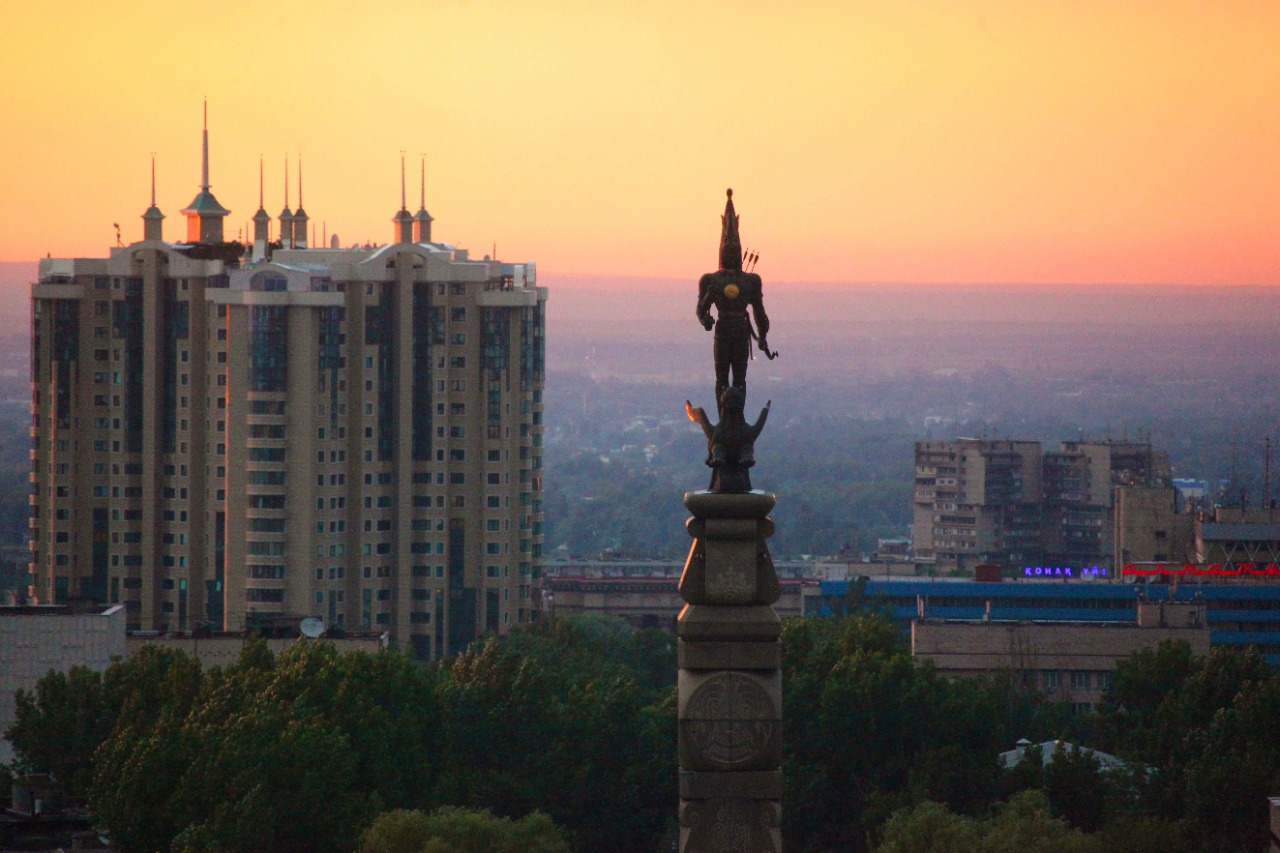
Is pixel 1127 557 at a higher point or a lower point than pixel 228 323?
lower

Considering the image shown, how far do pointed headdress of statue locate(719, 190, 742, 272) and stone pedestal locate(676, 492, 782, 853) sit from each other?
3145 millimetres

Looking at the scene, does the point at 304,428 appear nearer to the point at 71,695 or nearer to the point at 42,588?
the point at 42,588

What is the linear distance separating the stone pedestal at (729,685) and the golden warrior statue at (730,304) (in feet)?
6.38

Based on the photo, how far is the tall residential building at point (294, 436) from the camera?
146 m

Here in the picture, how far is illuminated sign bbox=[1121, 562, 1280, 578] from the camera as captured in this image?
153 meters

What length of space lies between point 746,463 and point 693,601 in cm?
185

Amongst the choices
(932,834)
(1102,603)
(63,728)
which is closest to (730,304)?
(932,834)

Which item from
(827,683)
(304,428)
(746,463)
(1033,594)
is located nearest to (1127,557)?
(1033,594)

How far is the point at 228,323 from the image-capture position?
14725cm

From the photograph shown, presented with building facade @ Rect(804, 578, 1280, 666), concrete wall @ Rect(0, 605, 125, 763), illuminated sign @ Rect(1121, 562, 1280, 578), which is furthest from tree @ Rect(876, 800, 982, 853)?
illuminated sign @ Rect(1121, 562, 1280, 578)

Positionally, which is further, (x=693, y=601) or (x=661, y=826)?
(x=661, y=826)

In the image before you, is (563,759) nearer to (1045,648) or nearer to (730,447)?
(1045,648)

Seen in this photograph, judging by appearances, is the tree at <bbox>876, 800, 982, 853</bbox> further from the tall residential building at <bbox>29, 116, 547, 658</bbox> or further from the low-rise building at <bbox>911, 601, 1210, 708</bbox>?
the tall residential building at <bbox>29, 116, 547, 658</bbox>

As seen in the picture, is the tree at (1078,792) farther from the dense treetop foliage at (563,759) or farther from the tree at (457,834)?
the tree at (457,834)
